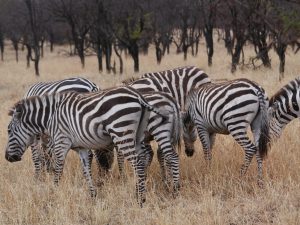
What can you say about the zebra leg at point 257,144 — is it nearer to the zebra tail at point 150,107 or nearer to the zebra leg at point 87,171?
the zebra tail at point 150,107

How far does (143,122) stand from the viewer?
16.5 feet

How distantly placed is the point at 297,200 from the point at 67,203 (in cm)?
251

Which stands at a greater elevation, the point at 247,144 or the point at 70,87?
the point at 70,87

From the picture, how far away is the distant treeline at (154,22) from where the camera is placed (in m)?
15.2

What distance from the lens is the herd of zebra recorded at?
16.0 ft

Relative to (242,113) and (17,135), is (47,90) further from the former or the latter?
(242,113)

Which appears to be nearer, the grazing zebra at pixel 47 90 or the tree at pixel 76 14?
the grazing zebra at pixel 47 90

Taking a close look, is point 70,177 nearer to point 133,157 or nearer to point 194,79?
point 133,157

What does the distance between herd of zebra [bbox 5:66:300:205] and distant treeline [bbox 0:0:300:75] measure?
3872mm

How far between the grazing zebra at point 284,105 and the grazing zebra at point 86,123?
79.1 inches

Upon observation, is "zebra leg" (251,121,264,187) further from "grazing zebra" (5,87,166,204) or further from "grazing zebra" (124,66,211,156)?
"grazing zebra" (124,66,211,156)

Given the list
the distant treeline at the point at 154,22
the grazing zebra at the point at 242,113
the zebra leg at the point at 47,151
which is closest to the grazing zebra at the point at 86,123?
the zebra leg at the point at 47,151

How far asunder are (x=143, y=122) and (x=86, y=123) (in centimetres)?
66

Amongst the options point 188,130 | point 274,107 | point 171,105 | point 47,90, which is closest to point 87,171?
point 171,105
